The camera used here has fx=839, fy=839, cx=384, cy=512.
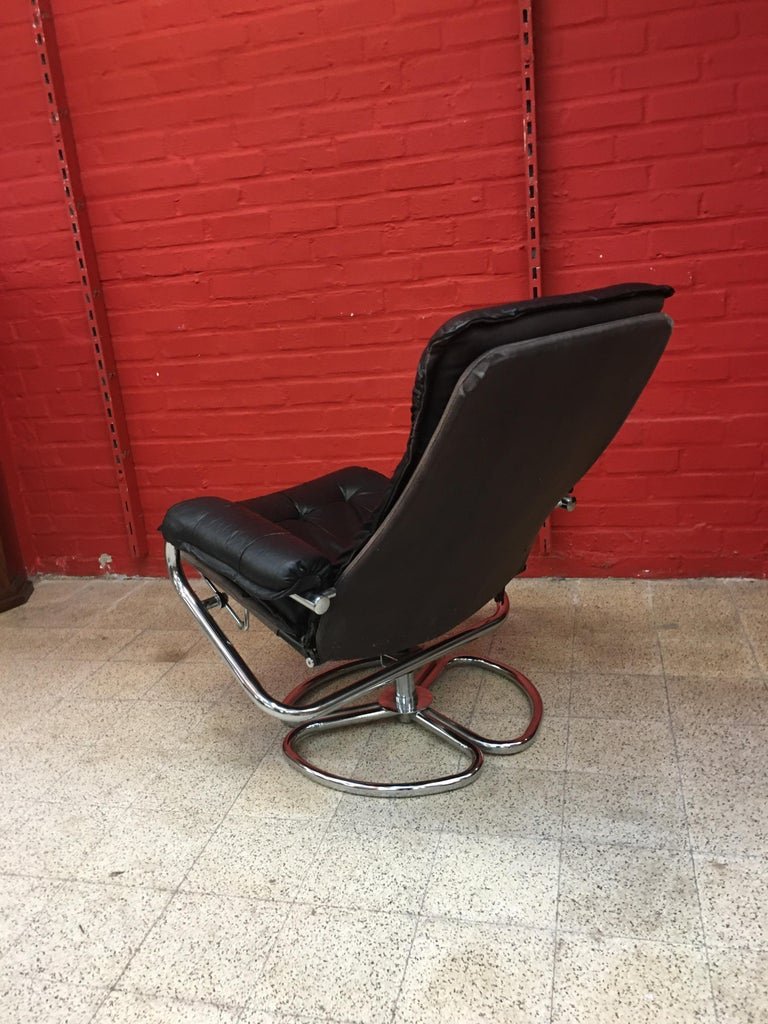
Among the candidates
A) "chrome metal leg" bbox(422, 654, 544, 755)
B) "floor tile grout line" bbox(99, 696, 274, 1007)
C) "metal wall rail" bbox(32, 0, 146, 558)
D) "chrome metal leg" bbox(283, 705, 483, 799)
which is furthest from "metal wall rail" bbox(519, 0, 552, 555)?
"metal wall rail" bbox(32, 0, 146, 558)

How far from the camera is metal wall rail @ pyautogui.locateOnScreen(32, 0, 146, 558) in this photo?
2.72 meters

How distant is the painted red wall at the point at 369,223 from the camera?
239cm

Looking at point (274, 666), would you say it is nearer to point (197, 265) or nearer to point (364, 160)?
point (197, 265)

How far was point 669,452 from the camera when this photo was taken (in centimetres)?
263

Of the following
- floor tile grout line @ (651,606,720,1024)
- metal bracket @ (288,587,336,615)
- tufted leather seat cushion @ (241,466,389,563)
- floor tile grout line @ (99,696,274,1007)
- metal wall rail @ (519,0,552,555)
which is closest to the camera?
floor tile grout line @ (651,606,720,1024)

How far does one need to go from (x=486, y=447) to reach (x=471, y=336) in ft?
0.66

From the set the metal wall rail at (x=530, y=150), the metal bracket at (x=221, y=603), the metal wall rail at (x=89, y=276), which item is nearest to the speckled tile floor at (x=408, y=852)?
the metal bracket at (x=221, y=603)

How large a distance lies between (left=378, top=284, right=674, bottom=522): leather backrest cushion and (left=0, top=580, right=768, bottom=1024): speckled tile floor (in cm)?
71

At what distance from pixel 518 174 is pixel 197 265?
43.1 inches

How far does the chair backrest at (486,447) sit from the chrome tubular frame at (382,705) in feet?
0.52

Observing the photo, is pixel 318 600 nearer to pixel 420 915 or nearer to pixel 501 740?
pixel 420 915

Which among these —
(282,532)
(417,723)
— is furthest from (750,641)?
(282,532)

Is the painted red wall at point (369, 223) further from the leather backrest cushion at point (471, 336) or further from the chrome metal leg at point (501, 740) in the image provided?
the leather backrest cushion at point (471, 336)

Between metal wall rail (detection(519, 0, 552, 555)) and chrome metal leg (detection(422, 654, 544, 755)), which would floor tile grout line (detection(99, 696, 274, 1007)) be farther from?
metal wall rail (detection(519, 0, 552, 555))
